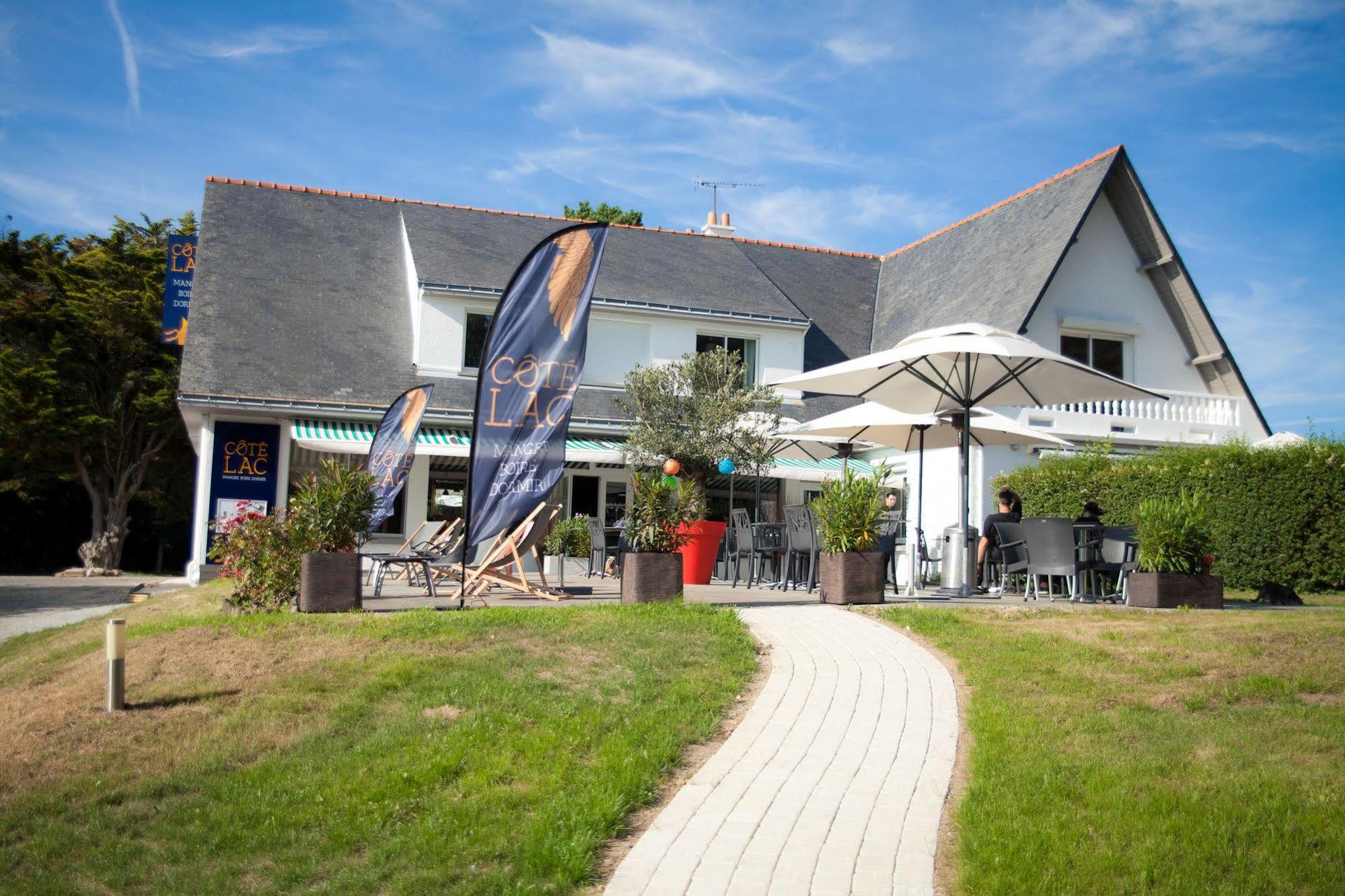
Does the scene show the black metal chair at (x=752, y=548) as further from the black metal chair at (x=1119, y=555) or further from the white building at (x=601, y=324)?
the white building at (x=601, y=324)

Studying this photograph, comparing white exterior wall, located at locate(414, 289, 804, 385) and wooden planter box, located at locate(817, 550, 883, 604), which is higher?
white exterior wall, located at locate(414, 289, 804, 385)

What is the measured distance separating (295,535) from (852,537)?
5369 millimetres

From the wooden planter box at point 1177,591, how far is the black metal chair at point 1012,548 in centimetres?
163

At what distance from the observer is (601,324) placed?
22.6 meters

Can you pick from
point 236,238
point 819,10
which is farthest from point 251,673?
point 236,238

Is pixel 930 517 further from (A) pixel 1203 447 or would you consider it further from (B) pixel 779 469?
(A) pixel 1203 447

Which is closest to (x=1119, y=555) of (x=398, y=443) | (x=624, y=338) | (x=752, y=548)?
(x=752, y=548)

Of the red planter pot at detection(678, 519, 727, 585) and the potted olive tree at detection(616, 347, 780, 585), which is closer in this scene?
the red planter pot at detection(678, 519, 727, 585)

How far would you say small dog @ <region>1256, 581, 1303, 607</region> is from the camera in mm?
11883

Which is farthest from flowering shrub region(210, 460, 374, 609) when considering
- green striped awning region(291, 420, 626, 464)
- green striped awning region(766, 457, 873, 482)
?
green striped awning region(766, 457, 873, 482)

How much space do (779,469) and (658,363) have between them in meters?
3.58

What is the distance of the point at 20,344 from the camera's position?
26.4 metres

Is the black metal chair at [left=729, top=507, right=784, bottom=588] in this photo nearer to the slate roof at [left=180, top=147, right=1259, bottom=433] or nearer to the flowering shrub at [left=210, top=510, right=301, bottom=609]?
the flowering shrub at [left=210, top=510, right=301, bottom=609]

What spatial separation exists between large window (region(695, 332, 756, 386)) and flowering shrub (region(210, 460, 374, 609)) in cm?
1397
